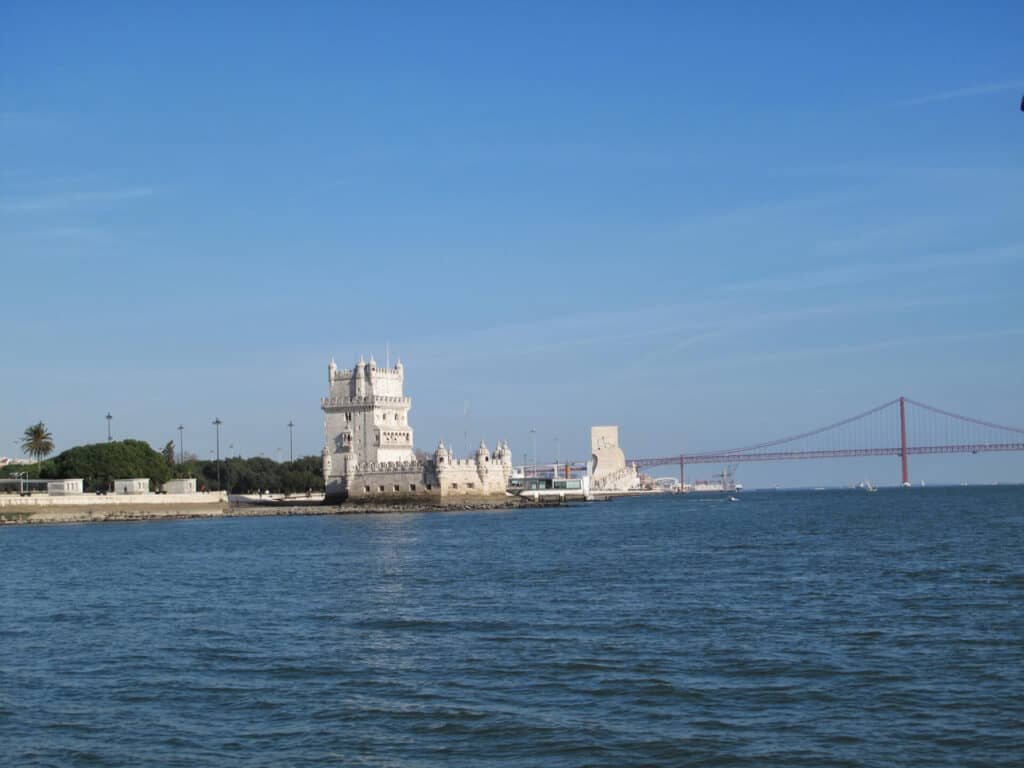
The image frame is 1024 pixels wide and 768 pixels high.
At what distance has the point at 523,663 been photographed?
17312mm

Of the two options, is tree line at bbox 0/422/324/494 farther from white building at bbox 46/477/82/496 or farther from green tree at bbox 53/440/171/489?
white building at bbox 46/477/82/496

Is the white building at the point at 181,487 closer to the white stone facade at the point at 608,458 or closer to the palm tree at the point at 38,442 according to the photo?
the palm tree at the point at 38,442

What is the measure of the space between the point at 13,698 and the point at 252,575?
1664 cm

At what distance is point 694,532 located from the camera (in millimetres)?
52781

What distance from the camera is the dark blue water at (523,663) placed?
12.9m

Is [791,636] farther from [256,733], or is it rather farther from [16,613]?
[16,613]

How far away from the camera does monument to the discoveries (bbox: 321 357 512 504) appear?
87625mm

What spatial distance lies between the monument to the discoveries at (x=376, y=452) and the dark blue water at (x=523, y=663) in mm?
51931

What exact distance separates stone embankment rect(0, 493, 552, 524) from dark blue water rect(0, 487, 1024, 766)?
3662 centimetres

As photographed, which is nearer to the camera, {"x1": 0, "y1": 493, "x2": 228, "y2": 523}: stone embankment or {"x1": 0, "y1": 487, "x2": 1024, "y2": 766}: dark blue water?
{"x1": 0, "y1": 487, "x2": 1024, "y2": 766}: dark blue water

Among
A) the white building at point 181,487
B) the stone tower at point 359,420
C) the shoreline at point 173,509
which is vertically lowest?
the shoreline at point 173,509

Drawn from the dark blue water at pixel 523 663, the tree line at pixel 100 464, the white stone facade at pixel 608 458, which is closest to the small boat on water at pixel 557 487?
the white stone facade at pixel 608 458

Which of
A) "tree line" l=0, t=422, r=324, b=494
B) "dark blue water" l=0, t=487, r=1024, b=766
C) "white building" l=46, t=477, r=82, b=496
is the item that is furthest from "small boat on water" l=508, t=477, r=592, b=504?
"dark blue water" l=0, t=487, r=1024, b=766

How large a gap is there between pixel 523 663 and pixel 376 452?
72508 millimetres
